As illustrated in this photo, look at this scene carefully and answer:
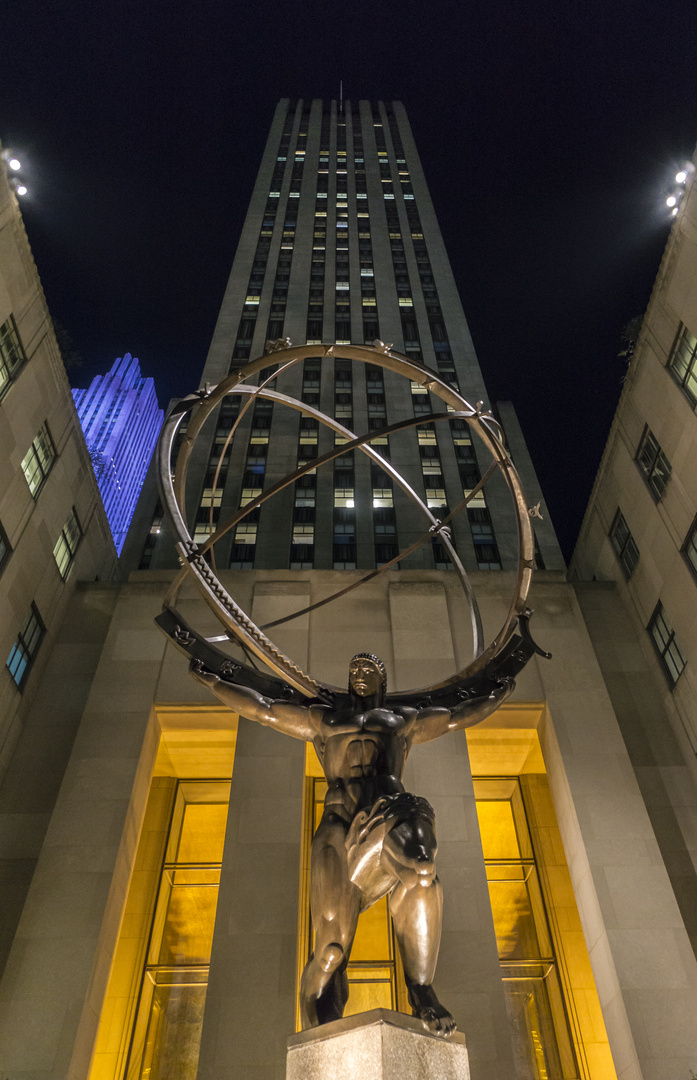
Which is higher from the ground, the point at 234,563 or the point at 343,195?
the point at 343,195

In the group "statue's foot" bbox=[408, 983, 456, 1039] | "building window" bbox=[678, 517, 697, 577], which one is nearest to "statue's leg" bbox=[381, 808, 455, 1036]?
"statue's foot" bbox=[408, 983, 456, 1039]

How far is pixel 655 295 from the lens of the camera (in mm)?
17359

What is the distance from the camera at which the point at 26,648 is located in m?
16.5

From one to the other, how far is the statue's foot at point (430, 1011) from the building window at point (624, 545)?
1395cm

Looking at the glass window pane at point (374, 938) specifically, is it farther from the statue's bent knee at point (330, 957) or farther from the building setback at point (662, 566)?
the statue's bent knee at point (330, 957)

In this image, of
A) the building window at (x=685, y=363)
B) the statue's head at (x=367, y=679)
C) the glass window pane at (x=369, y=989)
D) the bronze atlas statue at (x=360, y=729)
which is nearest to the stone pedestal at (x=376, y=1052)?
the bronze atlas statue at (x=360, y=729)

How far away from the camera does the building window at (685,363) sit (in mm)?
15734

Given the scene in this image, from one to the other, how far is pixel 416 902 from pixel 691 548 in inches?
465

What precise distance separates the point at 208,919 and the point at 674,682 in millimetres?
11642

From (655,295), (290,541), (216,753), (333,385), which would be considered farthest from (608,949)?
(333,385)

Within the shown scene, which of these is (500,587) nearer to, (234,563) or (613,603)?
(613,603)

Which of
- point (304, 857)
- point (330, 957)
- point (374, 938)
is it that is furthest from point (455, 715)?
point (374, 938)

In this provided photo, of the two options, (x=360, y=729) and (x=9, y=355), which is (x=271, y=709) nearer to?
(x=360, y=729)

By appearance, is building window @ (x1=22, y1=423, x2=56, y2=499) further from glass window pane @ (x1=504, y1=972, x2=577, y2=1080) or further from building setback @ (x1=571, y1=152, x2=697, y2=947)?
glass window pane @ (x1=504, y1=972, x2=577, y2=1080)
